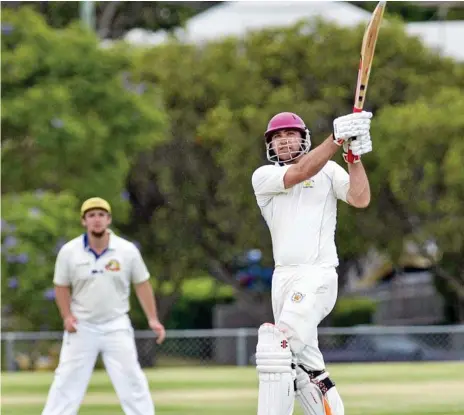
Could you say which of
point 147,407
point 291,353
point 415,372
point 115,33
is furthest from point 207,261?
point 291,353

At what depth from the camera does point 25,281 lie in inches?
906

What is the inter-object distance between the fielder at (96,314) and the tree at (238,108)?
59.8 feet

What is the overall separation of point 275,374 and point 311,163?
102cm

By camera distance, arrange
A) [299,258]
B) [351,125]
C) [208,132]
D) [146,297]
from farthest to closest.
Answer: [208,132] < [146,297] < [299,258] < [351,125]

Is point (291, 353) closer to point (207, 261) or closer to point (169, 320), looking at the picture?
point (207, 261)

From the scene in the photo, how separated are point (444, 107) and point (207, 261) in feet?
19.9

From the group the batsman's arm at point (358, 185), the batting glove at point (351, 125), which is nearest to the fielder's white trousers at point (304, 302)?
the batsman's arm at point (358, 185)

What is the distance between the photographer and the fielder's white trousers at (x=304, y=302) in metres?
7.00

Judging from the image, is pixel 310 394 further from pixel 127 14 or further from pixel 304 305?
pixel 127 14

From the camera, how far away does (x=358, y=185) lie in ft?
23.1

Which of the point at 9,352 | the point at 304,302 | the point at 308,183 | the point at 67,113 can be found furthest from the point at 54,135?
the point at 304,302

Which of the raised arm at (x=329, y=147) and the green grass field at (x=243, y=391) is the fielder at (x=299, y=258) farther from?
the green grass field at (x=243, y=391)

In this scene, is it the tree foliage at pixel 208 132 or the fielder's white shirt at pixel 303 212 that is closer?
the fielder's white shirt at pixel 303 212

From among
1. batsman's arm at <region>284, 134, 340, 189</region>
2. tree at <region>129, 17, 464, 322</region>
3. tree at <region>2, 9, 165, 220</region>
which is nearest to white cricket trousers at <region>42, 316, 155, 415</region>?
batsman's arm at <region>284, 134, 340, 189</region>
